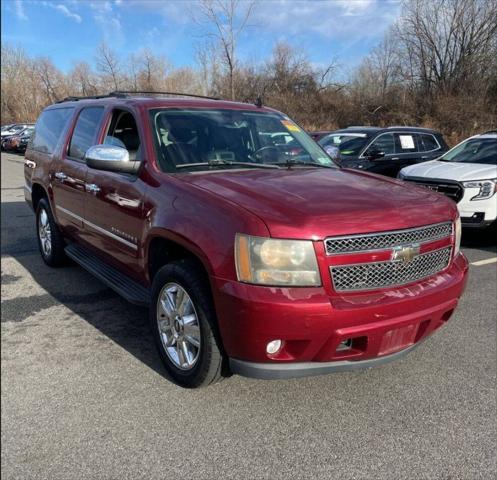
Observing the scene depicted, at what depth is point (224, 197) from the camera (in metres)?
2.87

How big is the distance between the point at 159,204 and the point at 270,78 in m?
39.8

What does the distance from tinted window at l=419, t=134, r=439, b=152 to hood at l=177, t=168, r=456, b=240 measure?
26.6 feet

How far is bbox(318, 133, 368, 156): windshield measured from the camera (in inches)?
398

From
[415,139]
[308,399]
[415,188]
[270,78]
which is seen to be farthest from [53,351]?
[270,78]

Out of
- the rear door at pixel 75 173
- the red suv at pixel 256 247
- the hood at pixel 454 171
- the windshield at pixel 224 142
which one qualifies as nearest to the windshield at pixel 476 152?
the hood at pixel 454 171

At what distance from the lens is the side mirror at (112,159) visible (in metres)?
3.48

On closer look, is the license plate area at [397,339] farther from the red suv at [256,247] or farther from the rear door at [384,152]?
the rear door at [384,152]

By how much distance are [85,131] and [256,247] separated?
9.60 feet

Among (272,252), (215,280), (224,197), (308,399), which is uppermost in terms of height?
(224,197)

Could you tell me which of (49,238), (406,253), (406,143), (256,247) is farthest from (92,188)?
(406,143)

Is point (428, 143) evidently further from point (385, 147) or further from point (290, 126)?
point (290, 126)

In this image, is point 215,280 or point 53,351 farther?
point 53,351

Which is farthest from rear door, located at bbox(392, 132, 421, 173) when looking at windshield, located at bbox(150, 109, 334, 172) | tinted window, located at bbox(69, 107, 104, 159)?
tinted window, located at bbox(69, 107, 104, 159)

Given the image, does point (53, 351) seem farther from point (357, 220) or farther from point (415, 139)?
point (415, 139)
